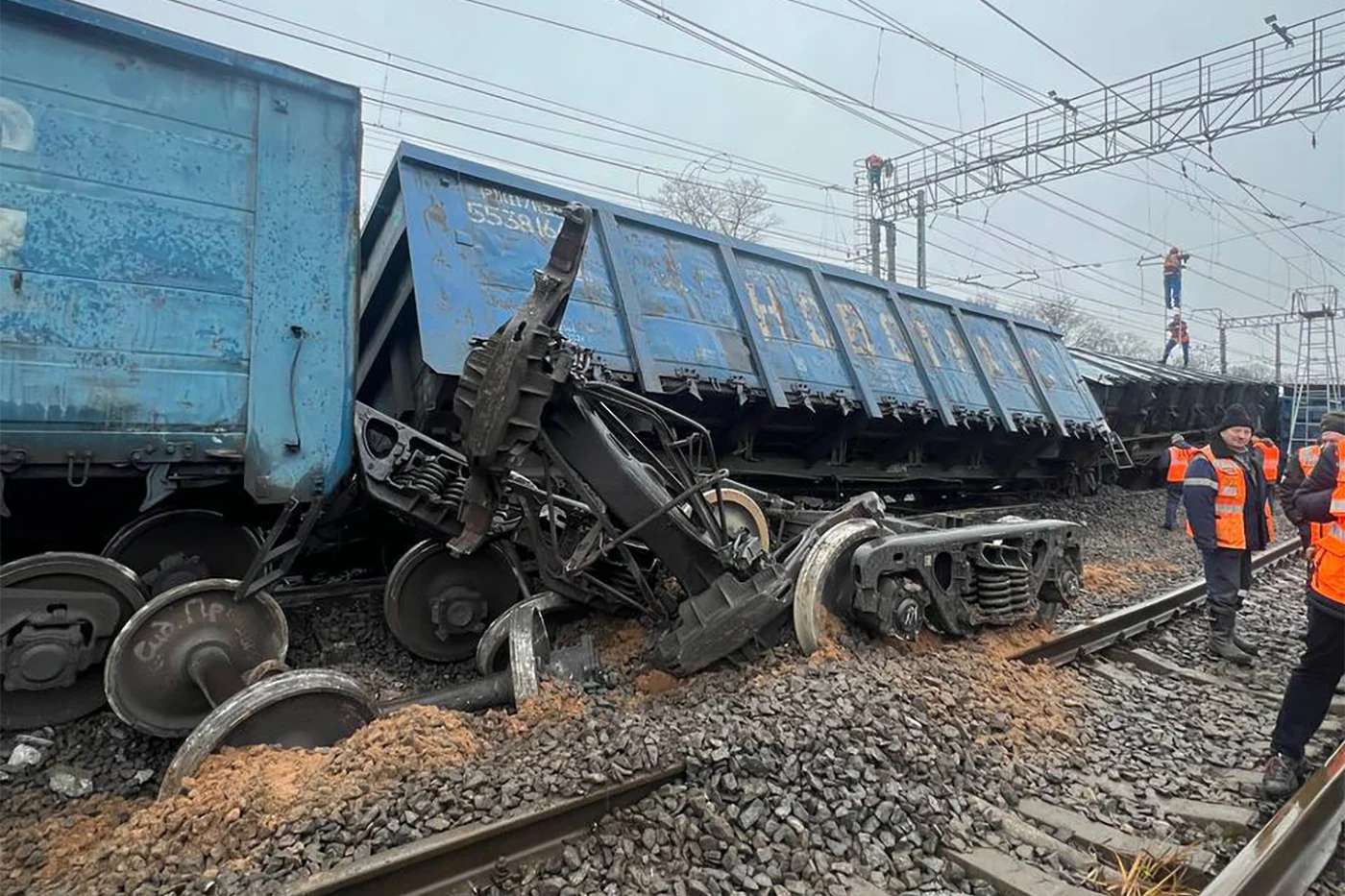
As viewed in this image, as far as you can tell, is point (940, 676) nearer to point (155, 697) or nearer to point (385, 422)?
point (385, 422)

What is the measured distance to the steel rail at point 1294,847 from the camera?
220cm

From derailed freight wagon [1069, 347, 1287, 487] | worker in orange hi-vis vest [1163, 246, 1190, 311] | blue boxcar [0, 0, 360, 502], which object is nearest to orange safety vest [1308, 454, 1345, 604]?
blue boxcar [0, 0, 360, 502]

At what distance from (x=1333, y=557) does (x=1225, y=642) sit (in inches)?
84.5

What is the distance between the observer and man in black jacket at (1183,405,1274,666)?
16.9ft

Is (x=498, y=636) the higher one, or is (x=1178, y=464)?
(x=1178, y=464)

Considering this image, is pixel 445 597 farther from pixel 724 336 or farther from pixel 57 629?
pixel 724 336

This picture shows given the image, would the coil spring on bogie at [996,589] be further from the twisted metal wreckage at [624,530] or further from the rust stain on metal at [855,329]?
the rust stain on metal at [855,329]

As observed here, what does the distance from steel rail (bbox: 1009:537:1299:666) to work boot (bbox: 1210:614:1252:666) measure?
43 cm

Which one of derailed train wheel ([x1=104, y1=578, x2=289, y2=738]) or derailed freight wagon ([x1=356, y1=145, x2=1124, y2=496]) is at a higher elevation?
derailed freight wagon ([x1=356, y1=145, x2=1124, y2=496])

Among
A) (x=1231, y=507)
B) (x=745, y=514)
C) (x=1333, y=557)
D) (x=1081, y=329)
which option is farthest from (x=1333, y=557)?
(x=1081, y=329)

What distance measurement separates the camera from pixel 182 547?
3994mm

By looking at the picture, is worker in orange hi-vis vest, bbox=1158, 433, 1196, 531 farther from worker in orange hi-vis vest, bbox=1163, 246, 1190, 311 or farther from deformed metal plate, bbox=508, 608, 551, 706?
worker in orange hi-vis vest, bbox=1163, 246, 1190, 311

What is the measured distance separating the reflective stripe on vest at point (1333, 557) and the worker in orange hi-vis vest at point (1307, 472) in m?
0.20

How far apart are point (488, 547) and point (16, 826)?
2350mm
